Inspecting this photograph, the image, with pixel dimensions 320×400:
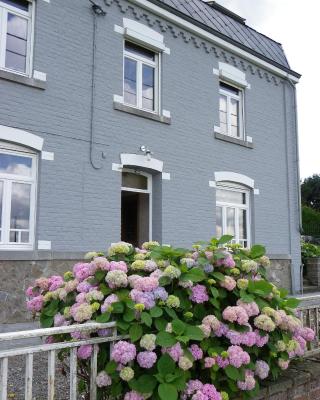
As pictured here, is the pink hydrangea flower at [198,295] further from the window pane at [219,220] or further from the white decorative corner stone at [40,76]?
the window pane at [219,220]

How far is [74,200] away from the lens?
321 inches

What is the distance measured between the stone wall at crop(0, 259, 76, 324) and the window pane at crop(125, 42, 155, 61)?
16.8ft

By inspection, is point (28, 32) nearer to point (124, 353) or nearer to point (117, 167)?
point (117, 167)

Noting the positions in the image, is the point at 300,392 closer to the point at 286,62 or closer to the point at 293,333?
the point at 293,333

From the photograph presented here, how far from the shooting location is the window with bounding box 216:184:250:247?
11203 millimetres

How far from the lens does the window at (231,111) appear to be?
11.6 meters

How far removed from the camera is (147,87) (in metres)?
9.98

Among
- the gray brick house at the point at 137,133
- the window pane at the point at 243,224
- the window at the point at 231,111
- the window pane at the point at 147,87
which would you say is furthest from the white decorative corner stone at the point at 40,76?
the window pane at the point at 243,224

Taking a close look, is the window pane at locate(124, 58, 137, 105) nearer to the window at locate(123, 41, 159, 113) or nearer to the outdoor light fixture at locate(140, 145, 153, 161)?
the window at locate(123, 41, 159, 113)

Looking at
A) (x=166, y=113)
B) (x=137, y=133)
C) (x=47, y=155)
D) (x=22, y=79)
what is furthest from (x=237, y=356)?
(x=166, y=113)

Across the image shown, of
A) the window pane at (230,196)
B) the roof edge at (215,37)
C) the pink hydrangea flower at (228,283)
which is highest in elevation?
the roof edge at (215,37)

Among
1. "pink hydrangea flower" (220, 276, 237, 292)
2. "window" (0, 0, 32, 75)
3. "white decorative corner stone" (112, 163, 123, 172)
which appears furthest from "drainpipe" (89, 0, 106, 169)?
"pink hydrangea flower" (220, 276, 237, 292)

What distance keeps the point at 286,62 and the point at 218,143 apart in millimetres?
4490

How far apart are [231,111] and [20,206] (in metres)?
6.61
